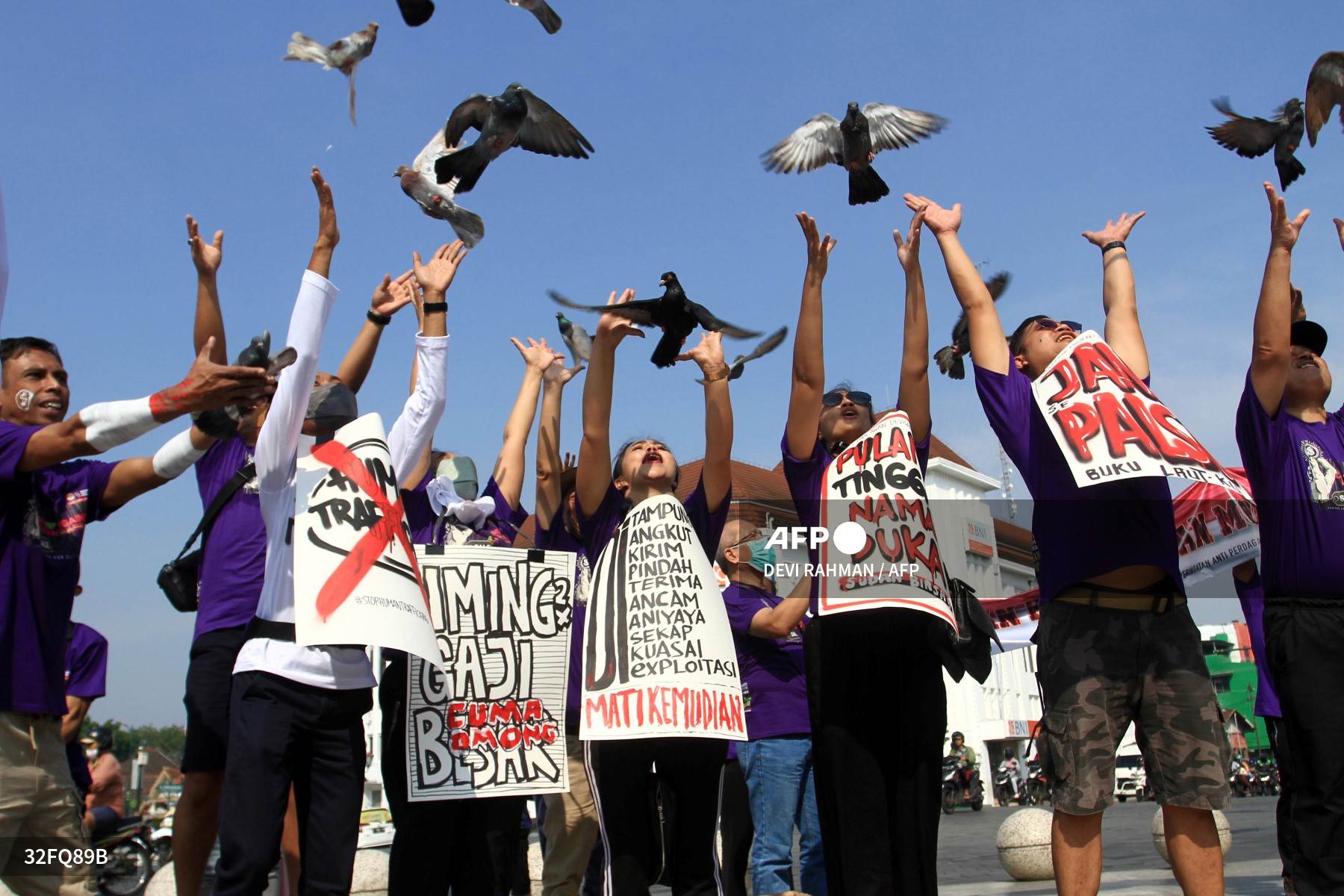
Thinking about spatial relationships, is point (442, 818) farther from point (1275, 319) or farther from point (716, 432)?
point (1275, 319)

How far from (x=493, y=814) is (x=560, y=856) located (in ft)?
3.19

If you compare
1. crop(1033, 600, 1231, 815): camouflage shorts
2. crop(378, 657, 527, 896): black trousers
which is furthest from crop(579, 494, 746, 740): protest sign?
crop(1033, 600, 1231, 815): camouflage shorts

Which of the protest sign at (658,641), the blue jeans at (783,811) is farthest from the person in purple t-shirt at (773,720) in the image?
the protest sign at (658,641)

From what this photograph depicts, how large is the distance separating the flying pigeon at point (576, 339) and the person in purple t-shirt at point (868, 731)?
227 cm

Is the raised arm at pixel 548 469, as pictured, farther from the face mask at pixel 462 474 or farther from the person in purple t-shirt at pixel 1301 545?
the person in purple t-shirt at pixel 1301 545

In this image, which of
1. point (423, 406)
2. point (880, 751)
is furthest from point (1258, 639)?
point (423, 406)

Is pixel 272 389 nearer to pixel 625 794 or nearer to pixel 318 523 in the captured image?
pixel 318 523

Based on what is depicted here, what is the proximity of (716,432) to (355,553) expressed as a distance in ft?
4.90

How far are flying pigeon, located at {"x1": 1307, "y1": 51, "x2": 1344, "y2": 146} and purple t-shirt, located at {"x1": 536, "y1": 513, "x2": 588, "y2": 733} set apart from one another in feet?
14.4

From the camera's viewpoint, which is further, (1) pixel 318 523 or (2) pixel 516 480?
(2) pixel 516 480

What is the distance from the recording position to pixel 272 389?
3727 mm

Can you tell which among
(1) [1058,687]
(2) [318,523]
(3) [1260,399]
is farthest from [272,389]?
(3) [1260,399]

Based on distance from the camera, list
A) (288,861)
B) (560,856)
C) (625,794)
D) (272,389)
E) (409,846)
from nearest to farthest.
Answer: (272,389) < (625,794) < (409,846) < (288,861) < (560,856)

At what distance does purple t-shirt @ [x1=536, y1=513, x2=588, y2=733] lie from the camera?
5.88 meters
